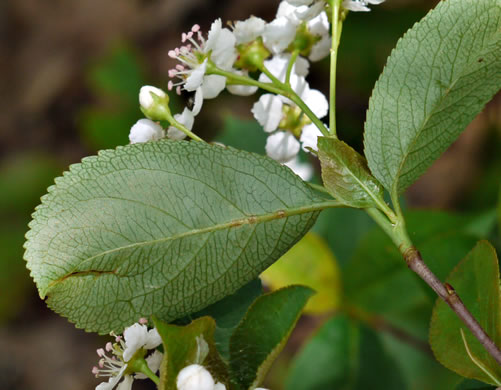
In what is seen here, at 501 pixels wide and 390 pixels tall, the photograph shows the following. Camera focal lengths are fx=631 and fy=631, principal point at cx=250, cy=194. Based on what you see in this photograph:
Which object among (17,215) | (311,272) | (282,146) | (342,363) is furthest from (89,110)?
(282,146)

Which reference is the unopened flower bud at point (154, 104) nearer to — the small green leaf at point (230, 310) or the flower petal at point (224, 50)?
the flower petal at point (224, 50)

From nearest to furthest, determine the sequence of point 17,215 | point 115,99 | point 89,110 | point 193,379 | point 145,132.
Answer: point 193,379 < point 145,132 < point 17,215 < point 89,110 < point 115,99

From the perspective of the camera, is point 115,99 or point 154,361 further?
point 115,99

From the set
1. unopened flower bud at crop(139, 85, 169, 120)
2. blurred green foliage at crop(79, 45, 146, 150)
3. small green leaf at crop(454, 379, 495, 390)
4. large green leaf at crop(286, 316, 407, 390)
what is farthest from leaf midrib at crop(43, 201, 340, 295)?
blurred green foliage at crop(79, 45, 146, 150)

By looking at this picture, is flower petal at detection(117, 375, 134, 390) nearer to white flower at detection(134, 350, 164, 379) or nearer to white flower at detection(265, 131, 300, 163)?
white flower at detection(134, 350, 164, 379)

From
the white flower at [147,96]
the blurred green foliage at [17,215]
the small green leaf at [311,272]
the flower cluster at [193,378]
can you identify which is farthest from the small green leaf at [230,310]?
the blurred green foliage at [17,215]

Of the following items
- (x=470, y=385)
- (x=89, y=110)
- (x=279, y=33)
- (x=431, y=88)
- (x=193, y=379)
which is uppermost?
(x=89, y=110)

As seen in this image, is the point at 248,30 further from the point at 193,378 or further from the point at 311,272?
the point at 311,272
